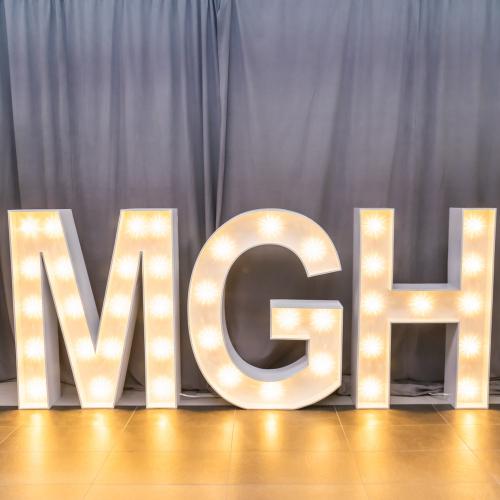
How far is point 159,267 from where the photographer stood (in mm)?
2729

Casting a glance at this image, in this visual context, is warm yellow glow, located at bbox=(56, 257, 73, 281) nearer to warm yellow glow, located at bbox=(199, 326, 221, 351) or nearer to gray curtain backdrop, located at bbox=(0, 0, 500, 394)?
gray curtain backdrop, located at bbox=(0, 0, 500, 394)

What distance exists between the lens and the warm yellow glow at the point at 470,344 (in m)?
2.73

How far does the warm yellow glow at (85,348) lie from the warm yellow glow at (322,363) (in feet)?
3.70

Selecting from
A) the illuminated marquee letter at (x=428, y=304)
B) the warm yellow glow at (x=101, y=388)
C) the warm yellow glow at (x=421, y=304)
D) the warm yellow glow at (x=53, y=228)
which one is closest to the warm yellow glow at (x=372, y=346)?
the illuminated marquee letter at (x=428, y=304)

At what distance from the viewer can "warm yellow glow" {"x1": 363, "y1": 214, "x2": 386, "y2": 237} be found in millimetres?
2685

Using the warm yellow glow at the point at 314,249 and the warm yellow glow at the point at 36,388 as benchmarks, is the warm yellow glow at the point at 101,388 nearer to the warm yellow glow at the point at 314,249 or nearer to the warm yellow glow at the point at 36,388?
the warm yellow glow at the point at 36,388

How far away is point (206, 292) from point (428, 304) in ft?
3.69

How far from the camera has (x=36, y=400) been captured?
2.80 m

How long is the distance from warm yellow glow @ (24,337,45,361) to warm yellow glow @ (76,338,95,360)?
0.19 m

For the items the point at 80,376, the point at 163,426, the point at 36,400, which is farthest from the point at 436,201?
the point at 36,400

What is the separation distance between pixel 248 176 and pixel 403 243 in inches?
37.4

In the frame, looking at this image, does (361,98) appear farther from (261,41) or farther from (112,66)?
(112,66)

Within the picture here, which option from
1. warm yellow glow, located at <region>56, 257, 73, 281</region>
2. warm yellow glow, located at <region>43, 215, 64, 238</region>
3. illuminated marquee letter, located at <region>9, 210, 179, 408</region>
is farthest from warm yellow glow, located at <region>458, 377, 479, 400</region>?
warm yellow glow, located at <region>43, 215, 64, 238</region>

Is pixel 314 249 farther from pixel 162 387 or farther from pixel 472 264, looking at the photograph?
pixel 162 387
